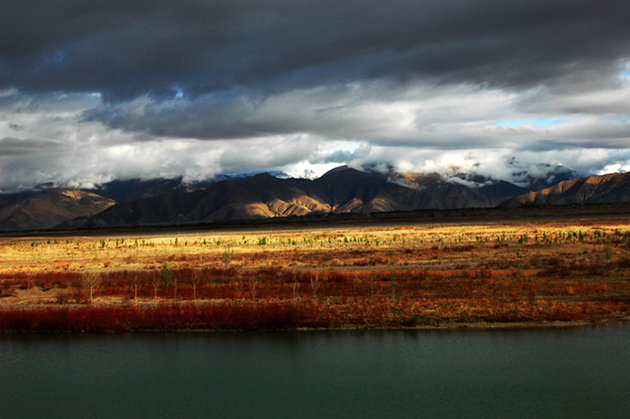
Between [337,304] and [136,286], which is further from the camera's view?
[136,286]

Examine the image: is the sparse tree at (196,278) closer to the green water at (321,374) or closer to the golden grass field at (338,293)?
the golden grass field at (338,293)

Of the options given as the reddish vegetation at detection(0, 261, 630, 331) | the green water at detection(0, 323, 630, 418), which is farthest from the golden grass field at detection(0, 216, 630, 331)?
the green water at detection(0, 323, 630, 418)

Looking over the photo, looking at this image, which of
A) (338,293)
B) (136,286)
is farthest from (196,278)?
(338,293)

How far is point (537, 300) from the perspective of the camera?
28.1m

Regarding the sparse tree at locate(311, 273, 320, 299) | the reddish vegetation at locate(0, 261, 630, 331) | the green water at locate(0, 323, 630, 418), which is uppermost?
the sparse tree at locate(311, 273, 320, 299)

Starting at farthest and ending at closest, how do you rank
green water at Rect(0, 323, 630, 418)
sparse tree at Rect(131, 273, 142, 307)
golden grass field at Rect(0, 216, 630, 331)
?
sparse tree at Rect(131, 273, 142, 307) < golden grass field at Rect(0, 216, 630, 331) < green water at Rect(0, 323, 630, 418)

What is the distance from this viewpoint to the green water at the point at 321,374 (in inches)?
682

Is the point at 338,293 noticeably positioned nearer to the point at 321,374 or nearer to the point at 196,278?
the point at 321,374

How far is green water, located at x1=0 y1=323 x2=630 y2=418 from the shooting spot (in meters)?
17.3

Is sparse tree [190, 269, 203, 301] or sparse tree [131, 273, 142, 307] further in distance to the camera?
sparse tree [190, 269, 203, 301]

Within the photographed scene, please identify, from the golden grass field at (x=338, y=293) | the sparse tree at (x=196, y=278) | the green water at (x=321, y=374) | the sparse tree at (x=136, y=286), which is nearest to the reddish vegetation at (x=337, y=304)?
the golden grass field at (x=338, y=293)

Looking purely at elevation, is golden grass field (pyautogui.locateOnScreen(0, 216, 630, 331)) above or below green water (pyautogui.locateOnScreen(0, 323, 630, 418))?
above

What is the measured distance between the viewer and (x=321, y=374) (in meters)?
20.3

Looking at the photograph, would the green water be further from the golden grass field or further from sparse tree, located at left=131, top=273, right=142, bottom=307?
sparse tree, located at left=131, top=273, right=142, bottom=307
